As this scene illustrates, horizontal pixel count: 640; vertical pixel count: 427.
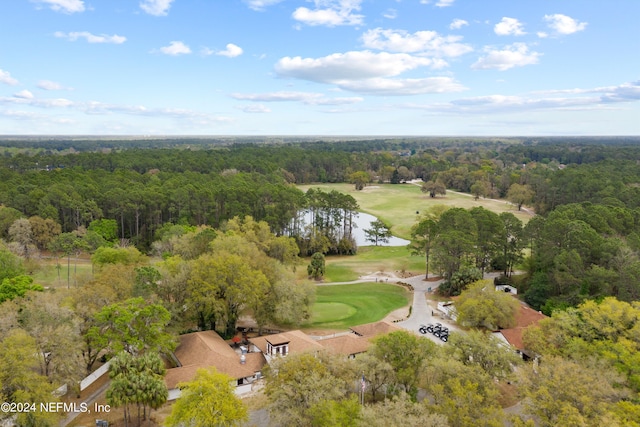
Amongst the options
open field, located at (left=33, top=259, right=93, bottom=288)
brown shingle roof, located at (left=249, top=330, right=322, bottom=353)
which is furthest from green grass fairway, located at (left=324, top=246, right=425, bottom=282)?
open field, located at (left=33, top=259, right=93, bottom=288)

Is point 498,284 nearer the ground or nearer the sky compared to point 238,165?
nearer the ground

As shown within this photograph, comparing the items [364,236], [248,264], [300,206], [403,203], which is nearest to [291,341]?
[248,264]

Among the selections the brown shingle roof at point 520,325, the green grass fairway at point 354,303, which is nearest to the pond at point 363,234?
the green grass fairway at point 354,303

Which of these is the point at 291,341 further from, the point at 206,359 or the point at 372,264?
the point at 372,264

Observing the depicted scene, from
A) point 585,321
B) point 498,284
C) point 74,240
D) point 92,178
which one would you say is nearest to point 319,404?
point 585,321

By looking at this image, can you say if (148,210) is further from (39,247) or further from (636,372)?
(636,372)

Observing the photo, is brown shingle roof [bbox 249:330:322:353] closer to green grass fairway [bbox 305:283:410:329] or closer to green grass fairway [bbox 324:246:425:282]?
green grass fairway [bbox 305:283:410:329]
